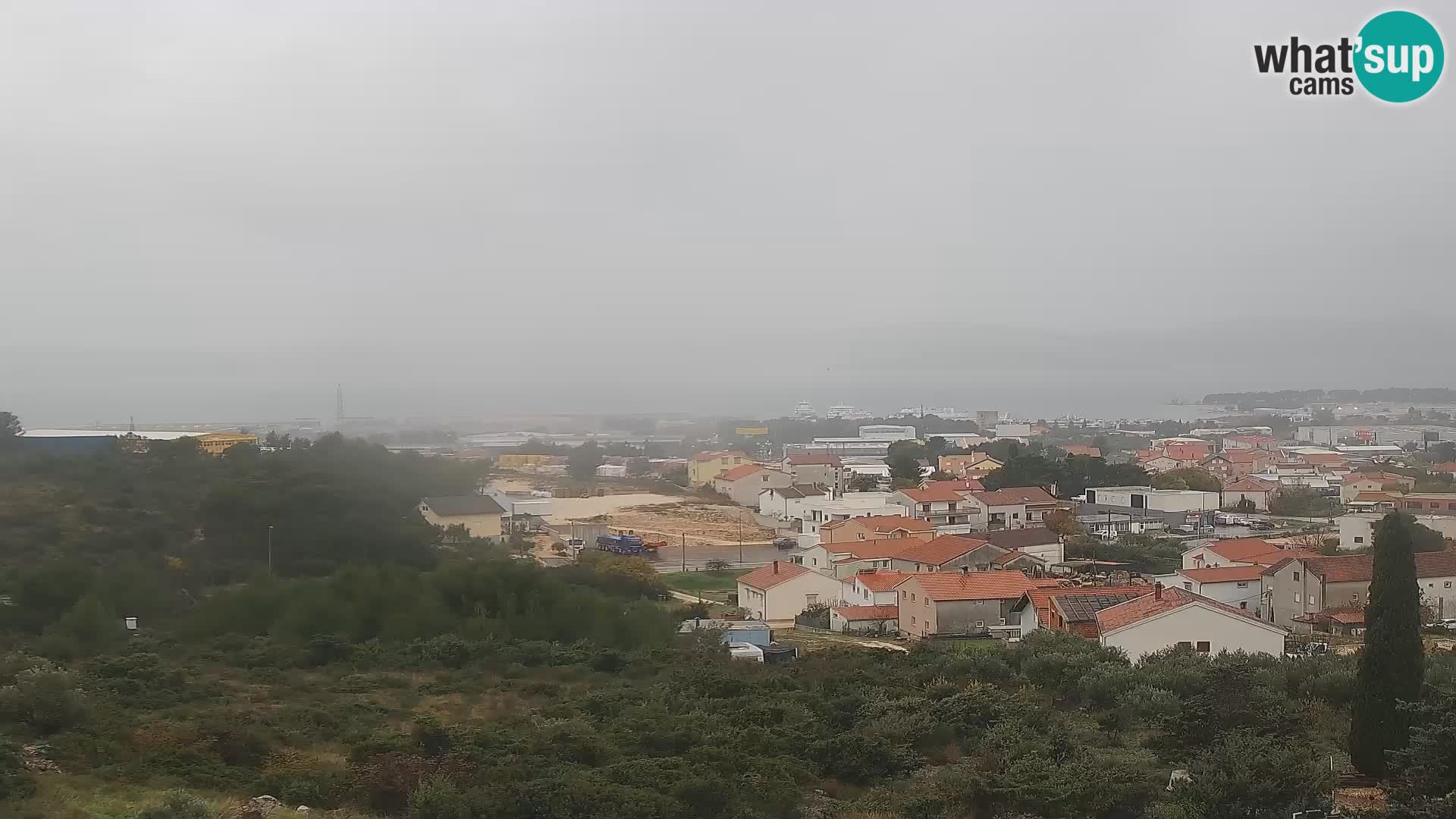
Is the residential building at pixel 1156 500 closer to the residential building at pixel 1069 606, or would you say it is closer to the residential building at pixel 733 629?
the residential building at pixel 1069 606

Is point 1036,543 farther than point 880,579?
Yes

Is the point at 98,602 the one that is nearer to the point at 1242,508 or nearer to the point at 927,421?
the point at 1242,508

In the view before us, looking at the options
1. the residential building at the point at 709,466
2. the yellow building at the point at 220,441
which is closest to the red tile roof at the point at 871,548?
the yellow building at the point at 220,441

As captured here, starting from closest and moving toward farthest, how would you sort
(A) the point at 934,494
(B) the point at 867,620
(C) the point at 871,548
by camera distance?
(B) the point at 867,620 < (C) the point at 871,548 < (A) the point at 934,494

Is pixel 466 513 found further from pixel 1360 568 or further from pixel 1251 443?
pixel 1251 443

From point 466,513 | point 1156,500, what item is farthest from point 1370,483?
point 466,513

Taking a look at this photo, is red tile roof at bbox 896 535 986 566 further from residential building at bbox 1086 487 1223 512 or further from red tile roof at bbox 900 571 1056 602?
residential building at bbox 1086 487 1223 512

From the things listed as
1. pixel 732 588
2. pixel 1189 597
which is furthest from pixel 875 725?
pixel 732 588
